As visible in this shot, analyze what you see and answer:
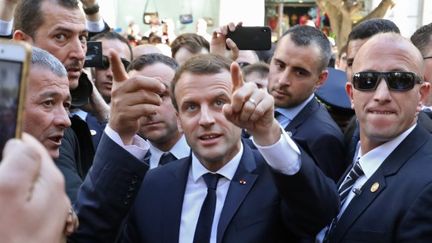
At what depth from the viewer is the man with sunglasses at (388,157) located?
90.8 inches

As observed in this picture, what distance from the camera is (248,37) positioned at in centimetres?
468

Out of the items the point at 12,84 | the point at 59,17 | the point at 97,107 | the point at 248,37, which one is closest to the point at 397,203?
the point at 12,84

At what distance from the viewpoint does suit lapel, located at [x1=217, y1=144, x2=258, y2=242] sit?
7.93ft

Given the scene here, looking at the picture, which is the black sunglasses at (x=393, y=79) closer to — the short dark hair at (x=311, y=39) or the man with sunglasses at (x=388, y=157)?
the man with sunglasses at (x=388, y=157)

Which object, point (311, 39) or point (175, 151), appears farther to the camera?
point (311, 39)

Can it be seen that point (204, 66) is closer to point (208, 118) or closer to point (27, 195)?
point (208, 118)

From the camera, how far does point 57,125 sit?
2.45 metres

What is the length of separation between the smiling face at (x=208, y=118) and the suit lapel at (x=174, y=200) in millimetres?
97

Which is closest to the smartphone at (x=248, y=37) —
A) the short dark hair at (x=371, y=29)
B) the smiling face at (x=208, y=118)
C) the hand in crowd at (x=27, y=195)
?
the short dark hair at (x=371, y=29)

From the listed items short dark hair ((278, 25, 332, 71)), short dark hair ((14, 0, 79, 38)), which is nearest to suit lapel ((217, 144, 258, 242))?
short dark hair ((14, 0, 79, 38))

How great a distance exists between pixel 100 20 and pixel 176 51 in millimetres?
800

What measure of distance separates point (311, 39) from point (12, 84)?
3.19m

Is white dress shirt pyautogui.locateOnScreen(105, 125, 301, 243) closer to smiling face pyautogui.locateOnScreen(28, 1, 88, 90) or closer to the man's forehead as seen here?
smiling face pyautogui.locateOnScreen(28, 1, 88, 90)

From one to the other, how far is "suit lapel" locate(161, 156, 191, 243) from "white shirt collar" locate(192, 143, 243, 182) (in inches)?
1.6
